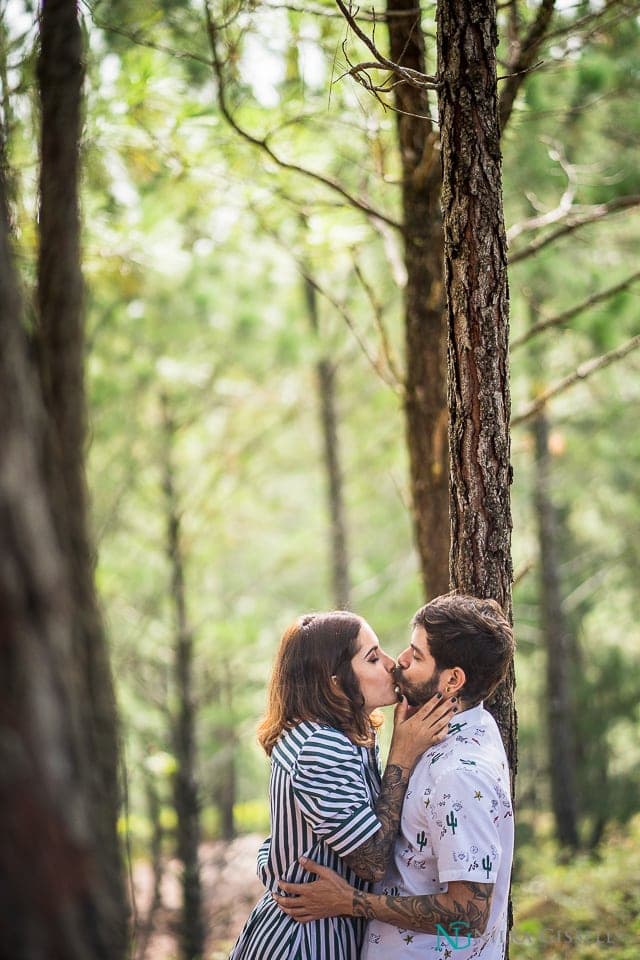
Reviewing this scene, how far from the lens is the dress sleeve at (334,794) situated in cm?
211

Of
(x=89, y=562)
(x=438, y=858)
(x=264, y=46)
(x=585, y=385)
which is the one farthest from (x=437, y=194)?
(x=585, y=385)

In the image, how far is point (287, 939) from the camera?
2.21 metres

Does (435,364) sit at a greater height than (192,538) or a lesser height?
greater

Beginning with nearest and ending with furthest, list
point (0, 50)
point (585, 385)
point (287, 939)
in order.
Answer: point (287, 939)
point (0, 50)
point (585, 385)

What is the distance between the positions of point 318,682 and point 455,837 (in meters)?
0.53

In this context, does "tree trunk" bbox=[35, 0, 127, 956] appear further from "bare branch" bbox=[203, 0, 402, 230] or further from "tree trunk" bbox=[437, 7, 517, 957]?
"tree trunk" bbox=[437, 7, 517, 957]

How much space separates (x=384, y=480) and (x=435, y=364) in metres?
6.69

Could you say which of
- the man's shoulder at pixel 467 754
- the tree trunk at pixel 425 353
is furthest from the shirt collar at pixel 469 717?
the tree trunk at pixel 425 353

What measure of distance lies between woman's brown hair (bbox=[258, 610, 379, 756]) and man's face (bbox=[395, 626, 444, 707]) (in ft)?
0.43

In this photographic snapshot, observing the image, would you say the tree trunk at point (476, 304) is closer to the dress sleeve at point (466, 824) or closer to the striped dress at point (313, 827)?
the dress sleeve at point (466, 824)

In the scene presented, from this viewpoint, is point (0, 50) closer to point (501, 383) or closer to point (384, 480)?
point (501, 383)

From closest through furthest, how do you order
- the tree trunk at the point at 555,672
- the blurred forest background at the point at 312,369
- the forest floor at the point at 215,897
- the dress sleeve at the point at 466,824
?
the dress sleeve at the point at 466,824 → the blurred forest background at the point at 312,369 → the forest floor at the point at 215,897 → the tree trunk at the point at 555,672

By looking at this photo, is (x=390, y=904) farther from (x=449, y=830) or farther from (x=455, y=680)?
(x=455, y=680)

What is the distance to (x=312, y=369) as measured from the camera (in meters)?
9.18
